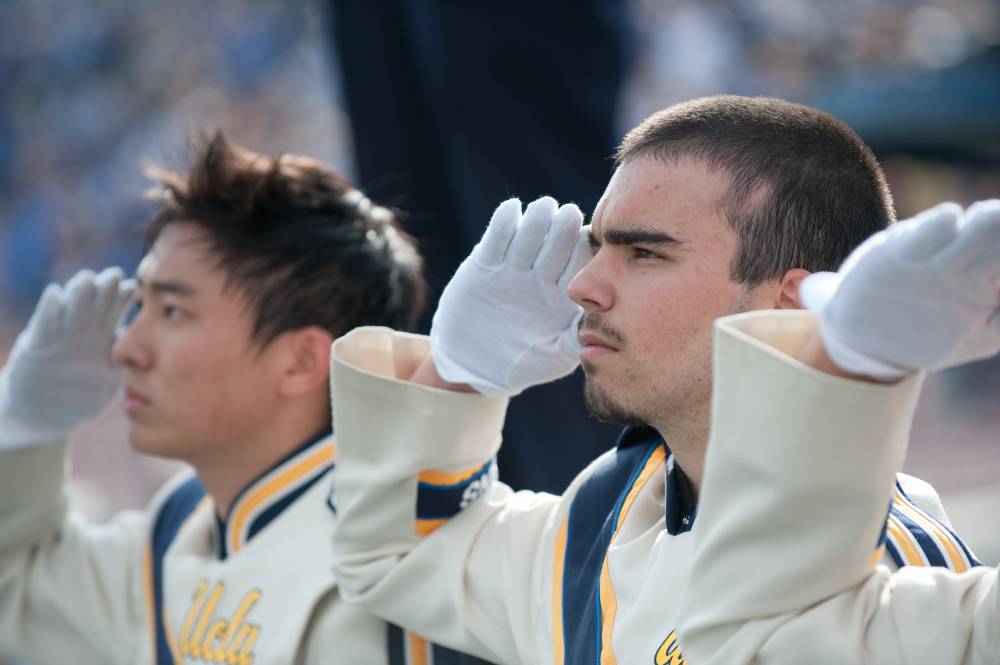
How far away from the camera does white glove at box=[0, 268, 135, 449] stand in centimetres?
202

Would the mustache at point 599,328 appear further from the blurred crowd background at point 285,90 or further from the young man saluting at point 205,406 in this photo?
the blurred crowd background at point 285,90

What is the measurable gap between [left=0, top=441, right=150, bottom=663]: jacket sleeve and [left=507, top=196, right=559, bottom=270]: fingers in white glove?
91 centimetres

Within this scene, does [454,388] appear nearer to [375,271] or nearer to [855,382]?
[375,271]

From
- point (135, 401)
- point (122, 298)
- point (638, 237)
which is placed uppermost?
point (638, 237)

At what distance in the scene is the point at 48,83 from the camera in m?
10.0

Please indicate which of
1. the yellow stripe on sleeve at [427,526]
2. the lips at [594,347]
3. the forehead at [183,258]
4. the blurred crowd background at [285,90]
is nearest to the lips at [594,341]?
the lips at [594,347]

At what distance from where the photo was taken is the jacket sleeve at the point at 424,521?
1541 millimetres

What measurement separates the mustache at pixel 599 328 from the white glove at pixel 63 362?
0.95m

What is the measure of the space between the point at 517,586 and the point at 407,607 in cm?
14

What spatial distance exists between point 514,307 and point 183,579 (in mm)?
717

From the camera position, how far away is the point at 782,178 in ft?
4.27

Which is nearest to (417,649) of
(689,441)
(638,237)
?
(689,441)

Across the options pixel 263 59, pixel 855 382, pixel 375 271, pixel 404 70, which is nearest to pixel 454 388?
pixel 375 271

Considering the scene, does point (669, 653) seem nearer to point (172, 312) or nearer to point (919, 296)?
point (919, 296)
